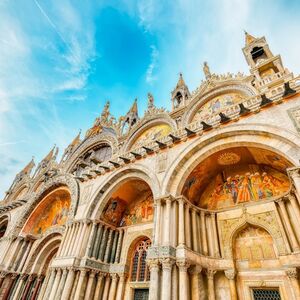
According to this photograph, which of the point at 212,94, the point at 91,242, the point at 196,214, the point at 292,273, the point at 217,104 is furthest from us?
the point at 212,94

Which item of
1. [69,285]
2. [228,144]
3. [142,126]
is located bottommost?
[69,285]

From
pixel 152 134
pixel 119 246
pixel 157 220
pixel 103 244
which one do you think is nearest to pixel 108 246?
pixel 103 244

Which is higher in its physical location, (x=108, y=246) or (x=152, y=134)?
(x=152, y=134)

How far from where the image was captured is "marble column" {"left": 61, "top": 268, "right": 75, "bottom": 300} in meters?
8.97

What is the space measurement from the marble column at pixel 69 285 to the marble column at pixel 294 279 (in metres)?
8.30

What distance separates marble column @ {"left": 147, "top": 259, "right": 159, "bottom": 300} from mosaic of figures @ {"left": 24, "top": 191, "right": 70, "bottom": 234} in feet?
31.5

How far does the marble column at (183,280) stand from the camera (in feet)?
21.5

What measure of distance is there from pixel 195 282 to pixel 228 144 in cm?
505

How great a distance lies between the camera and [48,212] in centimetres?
1600

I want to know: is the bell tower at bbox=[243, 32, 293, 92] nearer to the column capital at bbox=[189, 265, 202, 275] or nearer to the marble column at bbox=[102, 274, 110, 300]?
the column capital at bbox=[189, 265, 202, 275]

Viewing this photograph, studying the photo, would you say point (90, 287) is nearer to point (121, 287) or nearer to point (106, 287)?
point (106, 287)

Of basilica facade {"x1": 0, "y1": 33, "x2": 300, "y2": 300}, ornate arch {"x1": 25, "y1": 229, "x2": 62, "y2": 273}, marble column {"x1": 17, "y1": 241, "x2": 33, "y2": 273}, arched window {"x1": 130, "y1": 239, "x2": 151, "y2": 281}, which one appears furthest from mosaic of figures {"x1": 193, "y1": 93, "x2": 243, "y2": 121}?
marble column {"x1": 17, "y1": 241, "x2": 33, "y2": 273}

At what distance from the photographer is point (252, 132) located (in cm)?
776

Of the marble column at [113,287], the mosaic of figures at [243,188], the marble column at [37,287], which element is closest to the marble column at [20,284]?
the marble column at [37,287]
